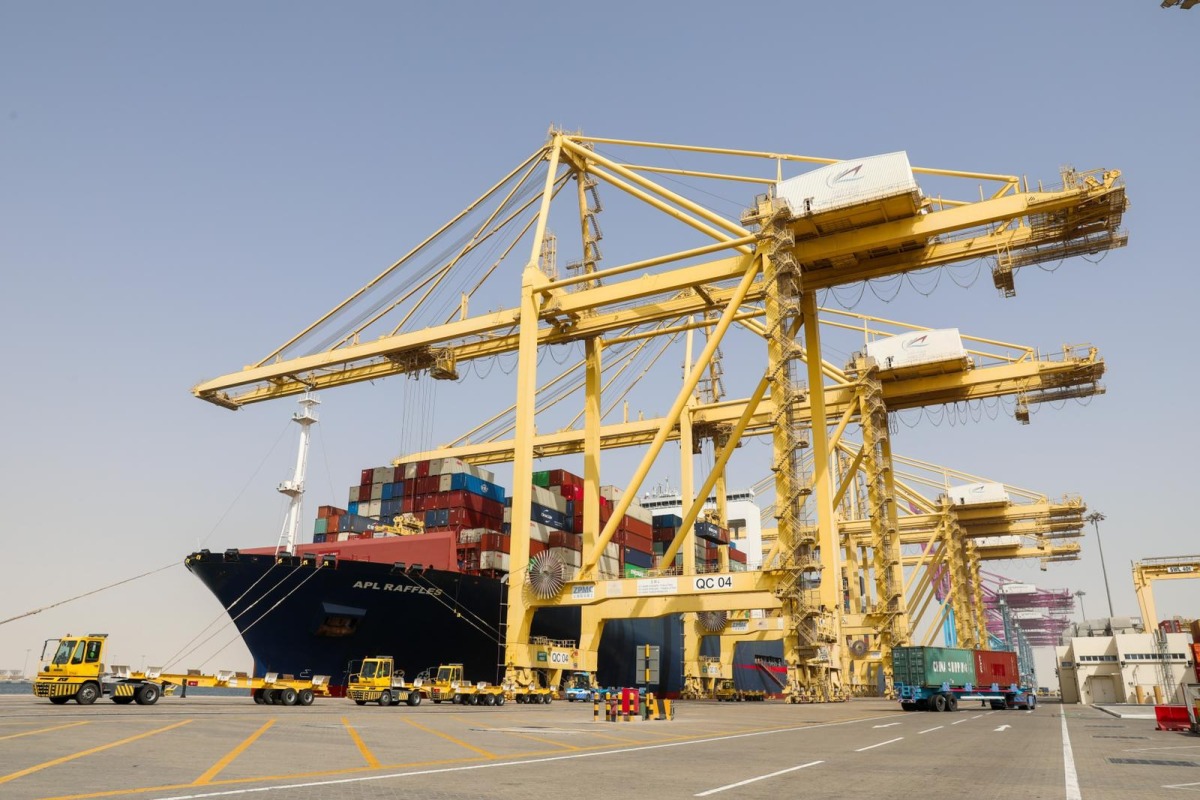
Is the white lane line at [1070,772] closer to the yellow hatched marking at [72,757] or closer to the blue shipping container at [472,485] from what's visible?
the yellow hatched marking at [72,757]

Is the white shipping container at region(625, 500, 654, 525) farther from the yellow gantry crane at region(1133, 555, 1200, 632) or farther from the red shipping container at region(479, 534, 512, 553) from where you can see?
the yellow gantry crane at region(1133, 555, 1200, 632)

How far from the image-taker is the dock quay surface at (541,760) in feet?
26.0

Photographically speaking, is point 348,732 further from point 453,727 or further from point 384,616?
point 384,616

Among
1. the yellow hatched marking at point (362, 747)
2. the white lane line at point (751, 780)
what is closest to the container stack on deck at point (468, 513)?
the yellow hatched marking at point (362, 747)

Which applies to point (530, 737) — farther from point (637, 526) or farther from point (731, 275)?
point (637, 526)

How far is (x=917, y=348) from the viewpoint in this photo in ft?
132

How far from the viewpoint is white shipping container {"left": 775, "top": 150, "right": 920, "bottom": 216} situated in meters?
27.1

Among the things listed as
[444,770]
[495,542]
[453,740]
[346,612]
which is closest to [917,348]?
[495,542]

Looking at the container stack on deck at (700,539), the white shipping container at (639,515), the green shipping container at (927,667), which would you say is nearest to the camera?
the green shipping container at (927,667)

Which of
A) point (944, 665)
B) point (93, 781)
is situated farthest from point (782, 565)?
point (93, 781)

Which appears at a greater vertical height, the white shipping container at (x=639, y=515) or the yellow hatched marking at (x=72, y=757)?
the white shipping container at (x=639, y=515)

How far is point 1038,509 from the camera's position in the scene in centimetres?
5603

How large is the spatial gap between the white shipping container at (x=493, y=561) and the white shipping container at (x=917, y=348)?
21199 millimetres

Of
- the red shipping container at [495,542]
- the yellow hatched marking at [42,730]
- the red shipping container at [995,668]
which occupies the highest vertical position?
the red shipping container at [495,542]
